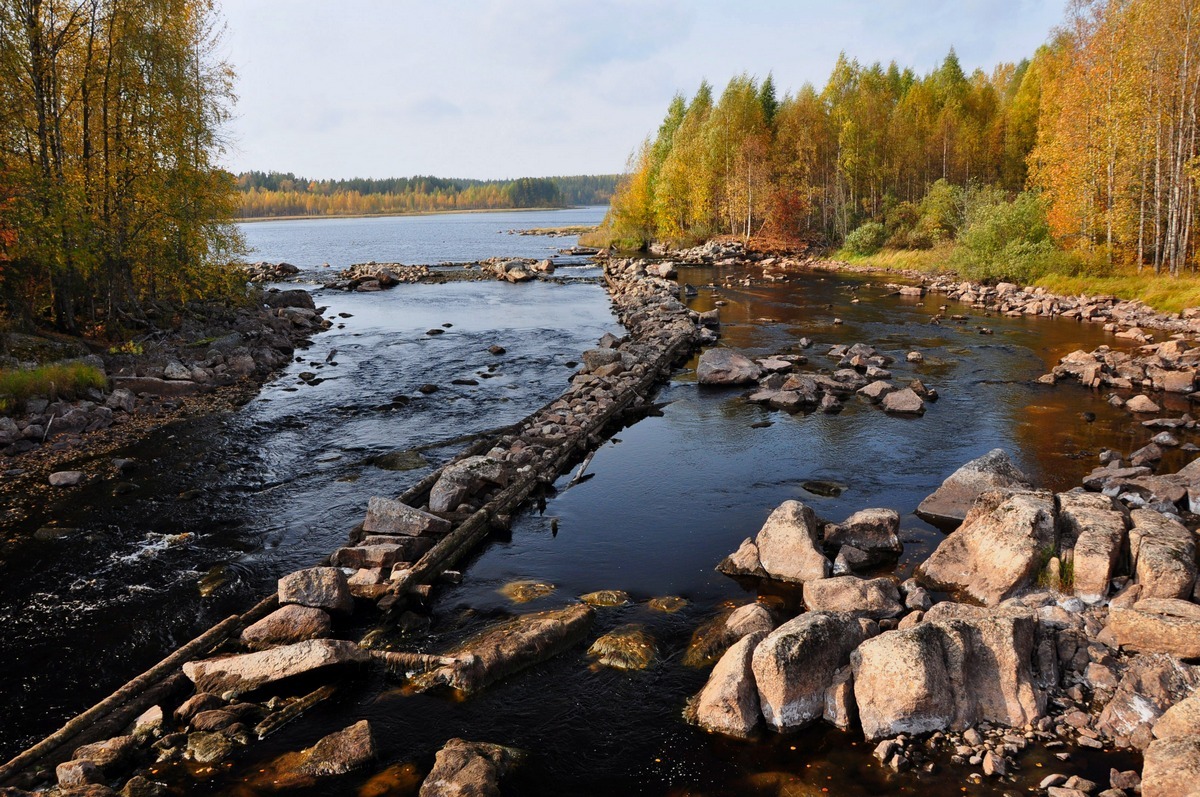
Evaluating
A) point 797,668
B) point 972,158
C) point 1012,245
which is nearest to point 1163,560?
point 797,668

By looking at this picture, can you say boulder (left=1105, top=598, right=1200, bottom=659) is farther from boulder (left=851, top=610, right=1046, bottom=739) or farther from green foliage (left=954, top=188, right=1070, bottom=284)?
green foliage (left=954, top=188, right=1070, bottom=284)

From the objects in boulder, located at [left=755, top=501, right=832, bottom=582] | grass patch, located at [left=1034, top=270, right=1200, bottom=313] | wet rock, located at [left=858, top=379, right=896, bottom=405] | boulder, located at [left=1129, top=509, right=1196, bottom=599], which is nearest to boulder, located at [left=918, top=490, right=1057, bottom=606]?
boulder, located at [left=1129, top=509, right=1196, bottom=599]

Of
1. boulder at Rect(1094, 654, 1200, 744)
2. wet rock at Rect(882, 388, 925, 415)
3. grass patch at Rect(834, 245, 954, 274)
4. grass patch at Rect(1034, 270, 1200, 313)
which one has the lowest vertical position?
boulder at Rect(1094, 654, 1200, 744)

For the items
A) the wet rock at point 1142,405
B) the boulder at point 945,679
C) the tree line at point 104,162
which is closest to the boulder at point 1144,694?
the boulder at point 945,679

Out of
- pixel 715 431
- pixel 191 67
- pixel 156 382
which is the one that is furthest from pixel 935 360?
pixel 191 67

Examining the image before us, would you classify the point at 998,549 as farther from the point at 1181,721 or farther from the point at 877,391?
the point at 877,391

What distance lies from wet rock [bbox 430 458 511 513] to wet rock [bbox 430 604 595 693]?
4.67 m

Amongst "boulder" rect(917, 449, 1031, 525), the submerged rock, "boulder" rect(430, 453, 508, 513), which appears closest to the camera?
the submerged rock

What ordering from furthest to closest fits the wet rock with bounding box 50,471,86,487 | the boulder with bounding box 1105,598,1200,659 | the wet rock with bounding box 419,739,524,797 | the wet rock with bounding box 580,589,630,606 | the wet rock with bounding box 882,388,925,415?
the wet rock with bounding box 882,388,925,415, the wet rock with bounding box 50,471,86,487, the wet rock with bounding box 580,589,630,606, the boulder with bounding box 1105,598,1200,659, the wet rock with bounding box 419,739,524,797

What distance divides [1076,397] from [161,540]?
88.8 ft

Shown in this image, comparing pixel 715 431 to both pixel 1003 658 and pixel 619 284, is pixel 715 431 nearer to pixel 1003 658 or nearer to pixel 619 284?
pixel 1003 658

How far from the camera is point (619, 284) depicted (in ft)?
191

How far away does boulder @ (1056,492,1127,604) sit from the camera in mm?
11625

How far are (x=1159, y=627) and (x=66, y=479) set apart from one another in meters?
22.5
